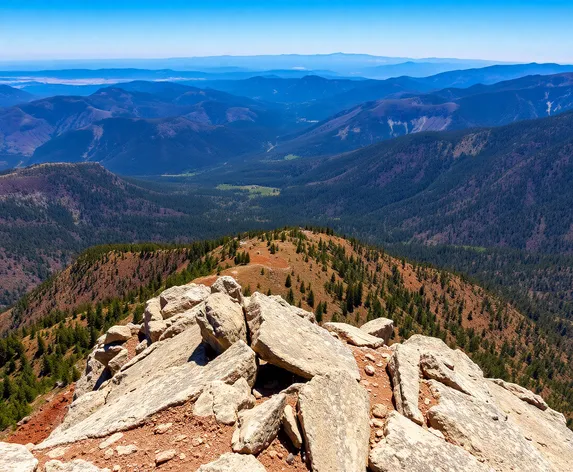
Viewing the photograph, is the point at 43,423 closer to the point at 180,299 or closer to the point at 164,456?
the point at 180,299

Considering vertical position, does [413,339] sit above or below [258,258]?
above

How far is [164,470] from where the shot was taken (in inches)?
711

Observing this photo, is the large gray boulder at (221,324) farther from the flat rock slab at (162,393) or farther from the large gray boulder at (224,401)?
the large gray boulder at (224,401)

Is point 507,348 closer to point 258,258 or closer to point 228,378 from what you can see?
point 258,258

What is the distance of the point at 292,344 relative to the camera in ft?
84.5

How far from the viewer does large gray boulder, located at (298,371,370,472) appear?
18.7 m

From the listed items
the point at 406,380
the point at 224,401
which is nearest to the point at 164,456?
the point at 224,401

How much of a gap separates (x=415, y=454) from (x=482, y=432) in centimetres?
703

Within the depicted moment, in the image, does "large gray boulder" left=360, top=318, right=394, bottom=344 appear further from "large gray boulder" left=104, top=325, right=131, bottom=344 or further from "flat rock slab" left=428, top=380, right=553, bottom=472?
"large gray boulder" left=104, top=325, right=131, bottom=344

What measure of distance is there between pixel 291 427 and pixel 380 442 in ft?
15.3

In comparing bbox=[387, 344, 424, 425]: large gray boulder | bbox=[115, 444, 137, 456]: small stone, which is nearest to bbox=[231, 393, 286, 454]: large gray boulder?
bbox=[115, 444, 137, 456]: small stone

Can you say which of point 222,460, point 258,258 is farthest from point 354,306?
point 222,460

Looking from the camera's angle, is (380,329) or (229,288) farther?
(380,329)

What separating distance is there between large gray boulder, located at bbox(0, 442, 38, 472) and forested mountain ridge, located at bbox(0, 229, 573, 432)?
109ft
